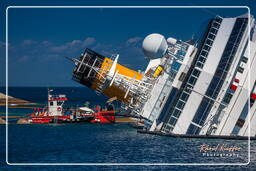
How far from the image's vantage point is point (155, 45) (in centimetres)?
5591

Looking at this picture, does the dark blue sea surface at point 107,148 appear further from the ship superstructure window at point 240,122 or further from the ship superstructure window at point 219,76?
the ship superstructure window at point 219,76

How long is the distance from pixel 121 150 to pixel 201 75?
12.6 metres

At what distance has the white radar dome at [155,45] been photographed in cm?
5578

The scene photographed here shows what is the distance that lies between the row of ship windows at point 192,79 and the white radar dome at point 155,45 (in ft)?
20.6

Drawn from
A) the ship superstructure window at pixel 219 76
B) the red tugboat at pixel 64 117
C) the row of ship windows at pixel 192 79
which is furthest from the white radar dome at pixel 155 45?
the red tugboat at pixel 64 117

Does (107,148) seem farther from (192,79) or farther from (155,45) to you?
(155,45)

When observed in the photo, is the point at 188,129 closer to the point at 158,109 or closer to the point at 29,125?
the point at 158,109

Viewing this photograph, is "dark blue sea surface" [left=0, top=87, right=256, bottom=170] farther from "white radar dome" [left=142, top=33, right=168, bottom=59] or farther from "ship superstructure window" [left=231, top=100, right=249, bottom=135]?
"white radar dome" [left=142, top=33, right=168, bottom=59]

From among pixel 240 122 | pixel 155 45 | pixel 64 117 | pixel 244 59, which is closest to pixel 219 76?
pixel 244 59

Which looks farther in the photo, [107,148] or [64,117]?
[64,117]

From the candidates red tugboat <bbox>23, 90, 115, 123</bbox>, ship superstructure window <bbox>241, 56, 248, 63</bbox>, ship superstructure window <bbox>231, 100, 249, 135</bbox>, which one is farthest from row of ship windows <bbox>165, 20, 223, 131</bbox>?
red tugboat <bbox>23, 90, 115, 123</bbox>

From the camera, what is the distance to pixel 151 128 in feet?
173

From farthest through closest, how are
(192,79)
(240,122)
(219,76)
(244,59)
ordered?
(192,79) → (219,76) → (244,59) → (240,122)

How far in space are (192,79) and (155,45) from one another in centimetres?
766
